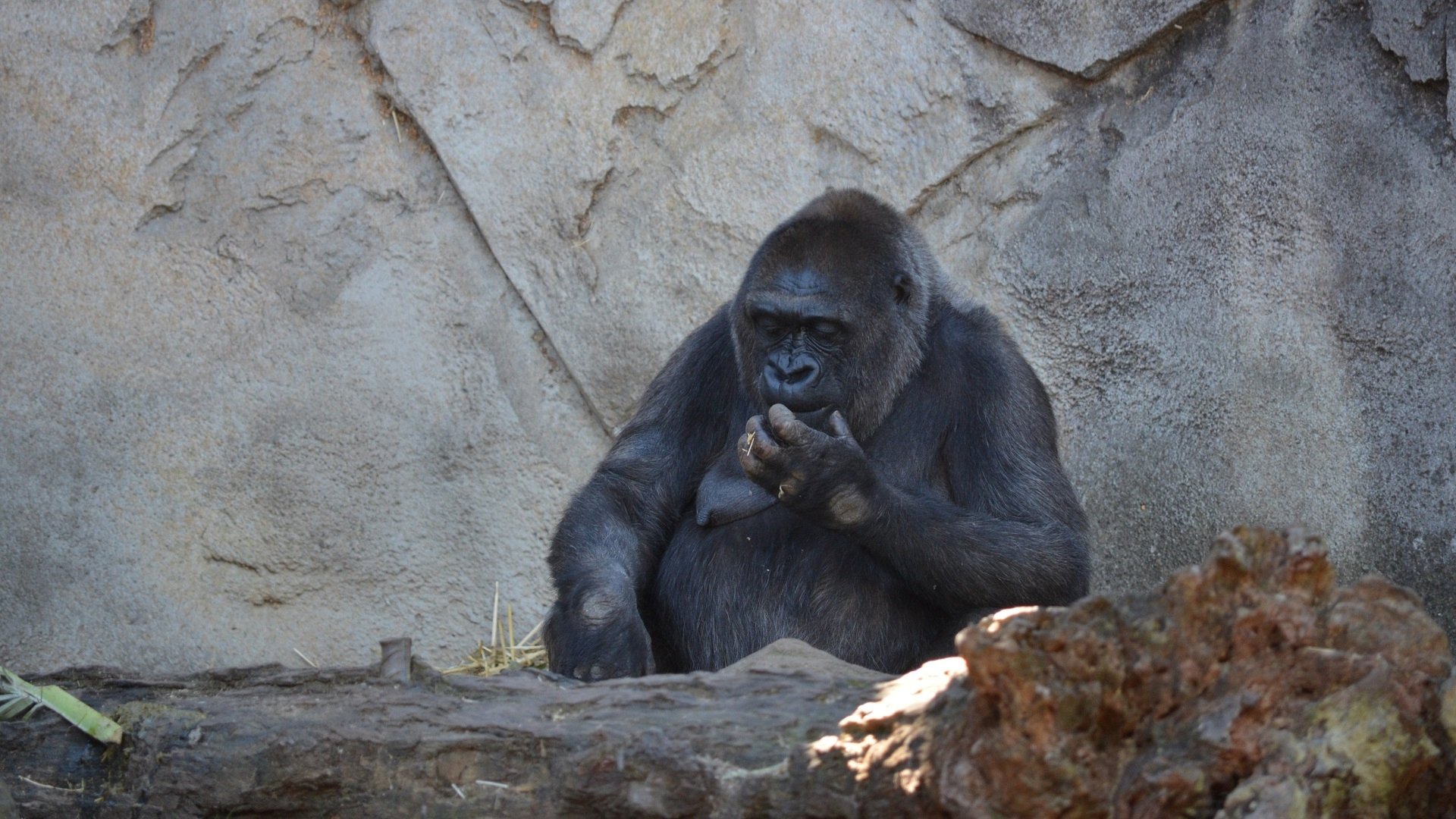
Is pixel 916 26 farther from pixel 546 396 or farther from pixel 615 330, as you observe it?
pixel 546 396

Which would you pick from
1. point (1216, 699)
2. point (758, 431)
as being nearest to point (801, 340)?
point (758, 431)

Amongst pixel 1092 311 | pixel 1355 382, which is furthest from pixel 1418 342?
pixel 1092 311

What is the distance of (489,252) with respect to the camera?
6586mm

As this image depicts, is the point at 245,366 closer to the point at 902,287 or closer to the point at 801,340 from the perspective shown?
the point at 801,340

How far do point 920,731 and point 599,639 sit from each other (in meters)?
1.80

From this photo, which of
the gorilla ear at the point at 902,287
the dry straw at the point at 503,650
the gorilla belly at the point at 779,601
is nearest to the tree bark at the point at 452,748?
the gorilla belly at the point at 779,601

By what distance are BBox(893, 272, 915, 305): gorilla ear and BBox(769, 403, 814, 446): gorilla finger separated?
78 cm

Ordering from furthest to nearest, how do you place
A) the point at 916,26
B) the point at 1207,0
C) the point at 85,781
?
the point at 916,26 → the point at 1207,0 → the point at 85,781

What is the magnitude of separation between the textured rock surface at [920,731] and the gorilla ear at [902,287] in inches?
65.4

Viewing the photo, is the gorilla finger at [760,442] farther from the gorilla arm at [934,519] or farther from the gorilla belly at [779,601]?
the gorilla belly at [779,601]

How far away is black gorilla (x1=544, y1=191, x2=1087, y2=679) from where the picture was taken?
4.43 metres

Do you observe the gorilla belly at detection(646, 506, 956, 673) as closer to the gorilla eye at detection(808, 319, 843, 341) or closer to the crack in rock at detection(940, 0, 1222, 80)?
the gorilla eye at detection(808, 319, 843, 341)

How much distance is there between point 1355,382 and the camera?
17.7 feet

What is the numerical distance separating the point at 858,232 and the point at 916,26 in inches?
68.4
